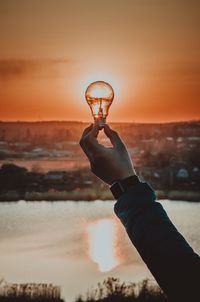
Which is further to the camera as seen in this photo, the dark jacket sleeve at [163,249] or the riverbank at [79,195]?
the riverbank at [79,195]

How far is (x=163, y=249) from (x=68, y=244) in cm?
310

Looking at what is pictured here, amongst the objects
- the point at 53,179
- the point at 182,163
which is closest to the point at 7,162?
the point at 53,179

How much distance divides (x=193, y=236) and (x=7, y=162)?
1.13 m

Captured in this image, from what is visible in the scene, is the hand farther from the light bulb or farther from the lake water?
the lake water

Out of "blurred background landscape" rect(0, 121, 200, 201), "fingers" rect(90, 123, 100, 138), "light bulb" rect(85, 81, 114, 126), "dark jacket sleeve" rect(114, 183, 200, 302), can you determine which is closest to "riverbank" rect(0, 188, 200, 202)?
"blurred background landscape" rect(0, 121, 200, 201)

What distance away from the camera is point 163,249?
346 millimetres

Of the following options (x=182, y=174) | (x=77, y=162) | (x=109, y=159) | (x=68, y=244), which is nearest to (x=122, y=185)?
(x=109, y=159)

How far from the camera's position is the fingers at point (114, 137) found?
437mm

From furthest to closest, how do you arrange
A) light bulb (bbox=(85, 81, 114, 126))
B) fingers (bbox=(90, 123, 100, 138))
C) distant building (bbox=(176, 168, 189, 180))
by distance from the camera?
distant building (bbox=(176, 168, 189, 180)) < light bulb (bbox=(85, 81, 114, 126)) < fingers (bbox=(90, 123, 100, 138))

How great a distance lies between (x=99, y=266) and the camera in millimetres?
3139

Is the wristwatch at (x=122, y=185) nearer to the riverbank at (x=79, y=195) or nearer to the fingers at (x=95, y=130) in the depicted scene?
the fingers at (x=95, y=130)

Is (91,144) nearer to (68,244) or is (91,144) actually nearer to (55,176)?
(55,176)

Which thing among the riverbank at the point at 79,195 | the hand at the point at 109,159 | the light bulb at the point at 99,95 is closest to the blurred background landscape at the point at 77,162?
the riverbank at the point at 79,195

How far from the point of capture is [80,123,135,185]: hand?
409 millimetres
